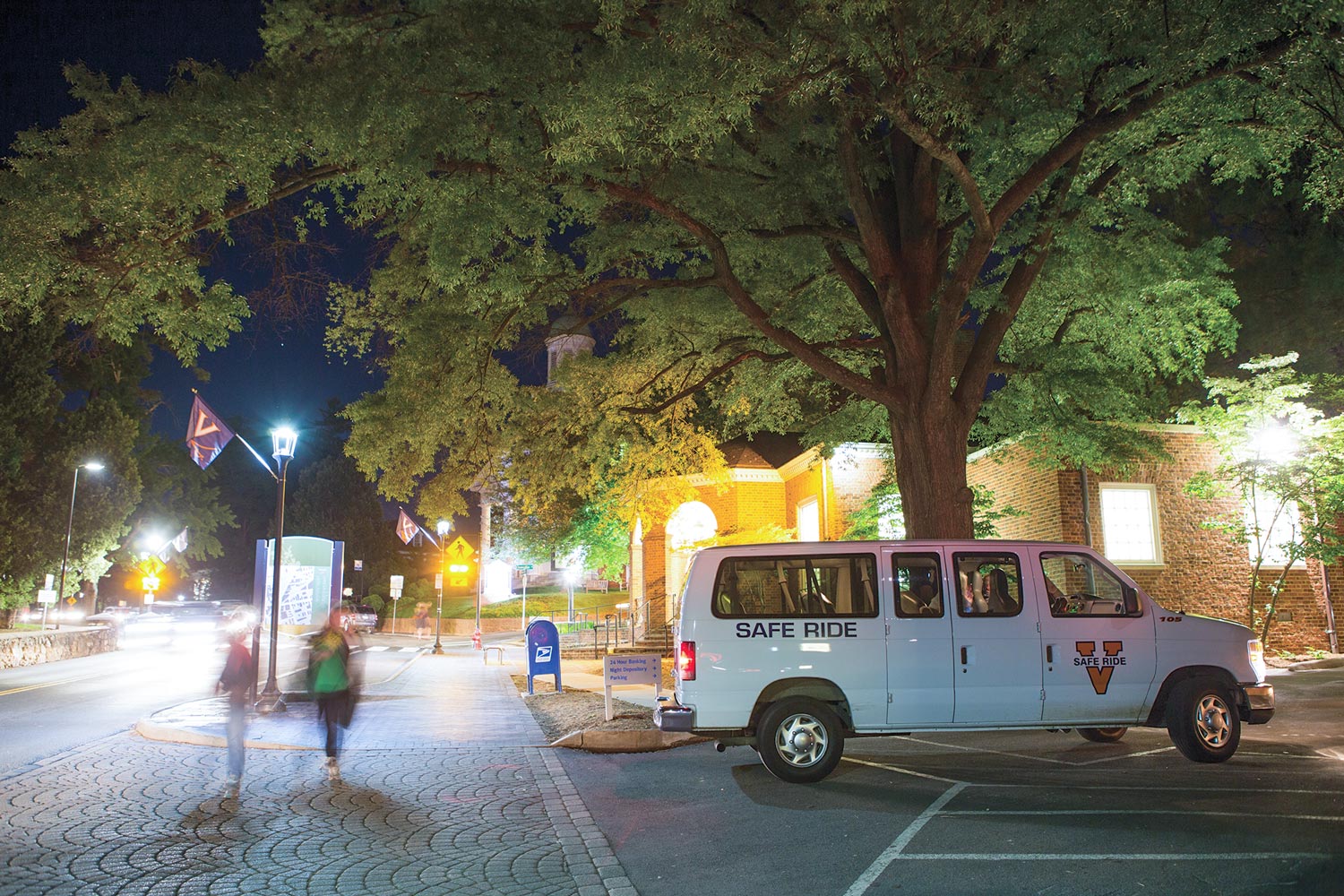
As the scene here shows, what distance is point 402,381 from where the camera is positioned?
1681cm

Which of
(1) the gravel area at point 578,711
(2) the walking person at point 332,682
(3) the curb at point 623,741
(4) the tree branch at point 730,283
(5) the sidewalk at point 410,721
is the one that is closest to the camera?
(2) the walking person at point 332,682

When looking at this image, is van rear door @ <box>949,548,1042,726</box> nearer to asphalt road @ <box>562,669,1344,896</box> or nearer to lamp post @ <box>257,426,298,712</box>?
asphalt road @ <box>562,669,1344,896</box>

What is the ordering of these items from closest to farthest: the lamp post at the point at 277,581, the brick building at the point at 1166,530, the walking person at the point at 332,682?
the walking person at the point at 332,682
the lamp post at the point at 277,581
the brick building at the point at 1166,530

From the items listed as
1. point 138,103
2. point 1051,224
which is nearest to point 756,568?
point 1051,224

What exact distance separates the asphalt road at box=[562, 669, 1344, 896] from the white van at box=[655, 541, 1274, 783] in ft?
1.64

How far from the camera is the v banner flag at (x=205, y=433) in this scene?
20953 mm

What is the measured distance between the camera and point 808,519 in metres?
29.8

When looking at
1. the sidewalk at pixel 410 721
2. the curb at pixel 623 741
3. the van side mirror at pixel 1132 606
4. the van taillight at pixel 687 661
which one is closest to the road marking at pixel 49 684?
the sidewalk at pixel 410 721

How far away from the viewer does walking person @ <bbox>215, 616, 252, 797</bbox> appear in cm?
926

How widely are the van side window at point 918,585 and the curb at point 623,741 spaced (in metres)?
3.88

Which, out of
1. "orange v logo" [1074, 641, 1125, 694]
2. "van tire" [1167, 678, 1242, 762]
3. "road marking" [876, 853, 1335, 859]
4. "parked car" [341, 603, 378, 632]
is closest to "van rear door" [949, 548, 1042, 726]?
"orange v logo" [1074, 641, 1125, 694]

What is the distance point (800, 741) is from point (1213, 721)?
417 centimetres

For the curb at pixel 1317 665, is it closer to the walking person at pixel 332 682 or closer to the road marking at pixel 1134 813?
the road marking at pixel 1134 813

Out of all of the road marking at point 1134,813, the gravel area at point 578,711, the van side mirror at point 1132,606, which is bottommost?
the gravel area at point 578,711
